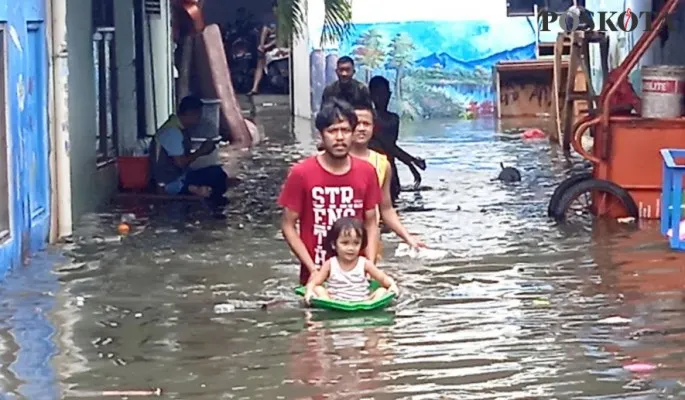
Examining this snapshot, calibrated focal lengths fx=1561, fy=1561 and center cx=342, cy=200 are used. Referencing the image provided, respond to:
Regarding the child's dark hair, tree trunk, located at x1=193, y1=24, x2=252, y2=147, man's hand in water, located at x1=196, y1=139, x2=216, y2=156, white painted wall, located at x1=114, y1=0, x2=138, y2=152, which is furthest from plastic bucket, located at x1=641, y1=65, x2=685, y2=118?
tree trunk, located at x1=193, y1=24, x2=252, y2=147

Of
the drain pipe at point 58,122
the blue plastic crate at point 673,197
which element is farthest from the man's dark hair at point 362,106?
the drain pipe at point 58,122

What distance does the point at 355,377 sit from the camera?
7.64m

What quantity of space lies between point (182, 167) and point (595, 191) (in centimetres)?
440

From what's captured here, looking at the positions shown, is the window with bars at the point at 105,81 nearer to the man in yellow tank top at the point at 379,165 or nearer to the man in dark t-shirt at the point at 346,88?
the man in dark t-shirt at the point at 346,88

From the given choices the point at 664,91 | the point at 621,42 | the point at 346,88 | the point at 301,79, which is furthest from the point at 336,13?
the point at 301,79

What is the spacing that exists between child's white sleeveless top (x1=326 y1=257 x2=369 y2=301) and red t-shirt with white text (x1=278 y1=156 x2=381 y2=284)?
27 centimetres

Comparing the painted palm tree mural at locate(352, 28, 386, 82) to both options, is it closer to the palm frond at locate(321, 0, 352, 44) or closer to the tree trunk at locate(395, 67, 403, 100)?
the tree trunk at locate(395, 67, 403, 100)

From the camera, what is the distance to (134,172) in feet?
53.0

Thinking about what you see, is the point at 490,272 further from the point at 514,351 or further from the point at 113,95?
the point at 113,95

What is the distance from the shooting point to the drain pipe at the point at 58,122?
1266cm

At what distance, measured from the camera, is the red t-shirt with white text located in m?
8.82

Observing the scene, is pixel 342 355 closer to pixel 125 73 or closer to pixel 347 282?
pixel 347 282

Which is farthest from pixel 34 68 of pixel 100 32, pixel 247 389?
pixel 247 389

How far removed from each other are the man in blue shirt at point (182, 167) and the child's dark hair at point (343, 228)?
6.73 m
